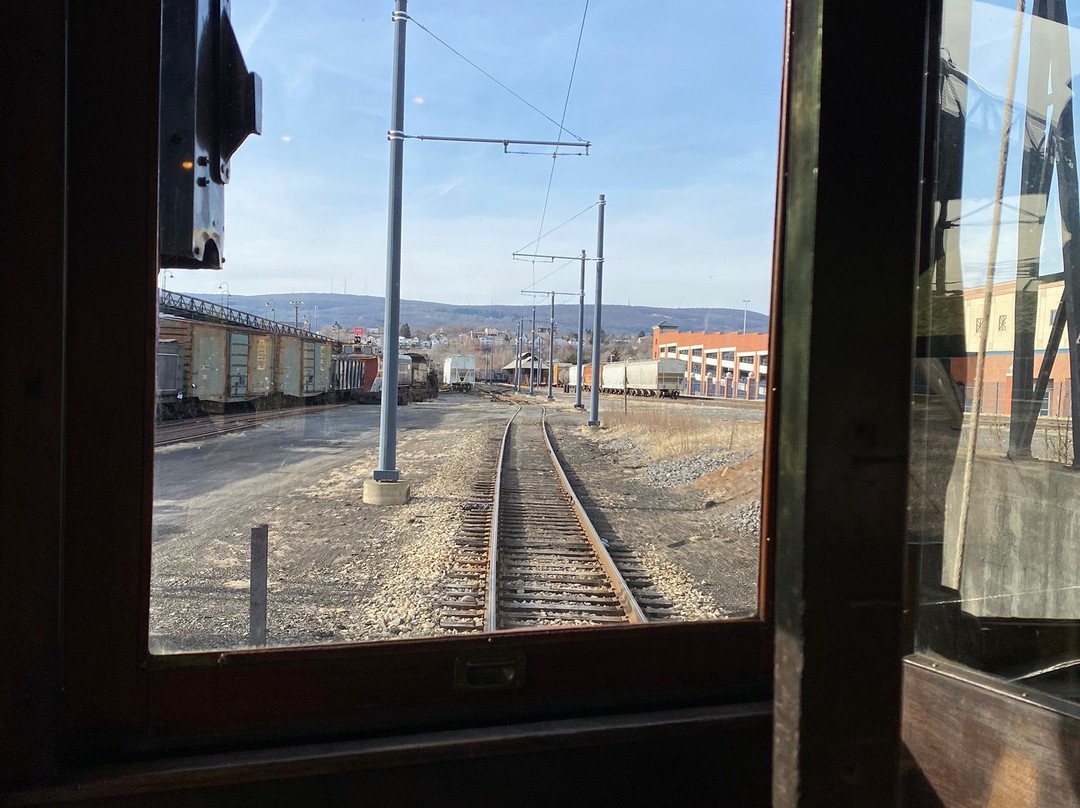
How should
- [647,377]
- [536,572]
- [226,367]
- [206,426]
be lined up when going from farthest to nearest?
1. [647,377]
2. [536,572]
3. [226,367]
4. [206,426]

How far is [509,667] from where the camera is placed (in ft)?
5.18

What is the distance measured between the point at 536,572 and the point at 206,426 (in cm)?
343

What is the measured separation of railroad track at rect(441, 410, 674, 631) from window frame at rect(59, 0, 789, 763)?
3.65ft

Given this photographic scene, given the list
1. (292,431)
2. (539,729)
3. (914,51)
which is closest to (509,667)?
(539,729)

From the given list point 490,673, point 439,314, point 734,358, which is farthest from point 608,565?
point 490,673

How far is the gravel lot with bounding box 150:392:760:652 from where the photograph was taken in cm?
201

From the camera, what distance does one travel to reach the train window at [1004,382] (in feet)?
6.24

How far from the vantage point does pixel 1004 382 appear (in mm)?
2082

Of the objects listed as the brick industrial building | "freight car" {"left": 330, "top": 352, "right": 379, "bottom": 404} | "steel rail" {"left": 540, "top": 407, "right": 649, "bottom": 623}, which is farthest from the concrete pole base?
the brick industrial building

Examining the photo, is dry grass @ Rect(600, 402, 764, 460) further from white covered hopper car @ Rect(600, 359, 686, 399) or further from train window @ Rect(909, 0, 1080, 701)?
white covered hopper car @ Rect(600, 359, 686, 399)

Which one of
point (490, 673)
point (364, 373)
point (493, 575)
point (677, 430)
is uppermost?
point (364, 373)

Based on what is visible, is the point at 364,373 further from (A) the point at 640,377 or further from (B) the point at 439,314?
(A) the point at 640,377

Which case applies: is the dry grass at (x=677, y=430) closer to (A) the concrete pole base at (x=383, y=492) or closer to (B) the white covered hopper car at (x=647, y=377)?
(B) the white covered hopper car at (x=647, y=377)

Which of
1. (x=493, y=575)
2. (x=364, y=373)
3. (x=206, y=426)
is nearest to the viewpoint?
(x=206, y=426)
